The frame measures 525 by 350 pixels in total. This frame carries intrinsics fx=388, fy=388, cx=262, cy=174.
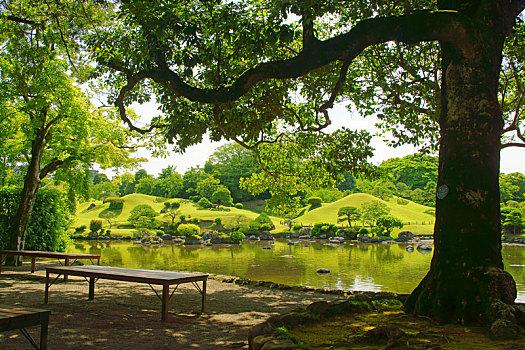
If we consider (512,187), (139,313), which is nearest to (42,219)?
(139,313)

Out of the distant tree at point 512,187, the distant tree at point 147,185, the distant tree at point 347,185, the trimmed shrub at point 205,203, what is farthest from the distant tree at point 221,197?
the distant tree at point 512,187

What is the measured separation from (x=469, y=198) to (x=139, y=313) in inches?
178

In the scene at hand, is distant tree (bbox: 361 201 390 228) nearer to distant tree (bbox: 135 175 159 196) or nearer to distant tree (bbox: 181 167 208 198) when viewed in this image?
distant tree (bbox: 181 167 208 198)

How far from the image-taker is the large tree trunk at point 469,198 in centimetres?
391

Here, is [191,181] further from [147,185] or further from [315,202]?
[315,202]

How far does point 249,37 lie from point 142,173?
79.0m

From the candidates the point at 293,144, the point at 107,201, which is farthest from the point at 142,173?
the point at 293,144

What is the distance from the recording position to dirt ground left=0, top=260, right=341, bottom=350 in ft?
13.1

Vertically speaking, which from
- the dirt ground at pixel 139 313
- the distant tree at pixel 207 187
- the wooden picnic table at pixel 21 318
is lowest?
the dirt ground at pixel 139 313

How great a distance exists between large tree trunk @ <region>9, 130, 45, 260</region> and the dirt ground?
10.7ft

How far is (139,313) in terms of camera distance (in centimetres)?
551

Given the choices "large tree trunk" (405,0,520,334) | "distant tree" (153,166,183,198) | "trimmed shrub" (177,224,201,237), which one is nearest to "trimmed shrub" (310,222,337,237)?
"trimmed shrub" (177,224,201,237)

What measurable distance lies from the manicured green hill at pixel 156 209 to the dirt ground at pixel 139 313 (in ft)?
105

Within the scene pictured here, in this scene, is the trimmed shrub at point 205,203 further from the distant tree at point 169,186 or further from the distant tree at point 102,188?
the distant tree at point 102,188
